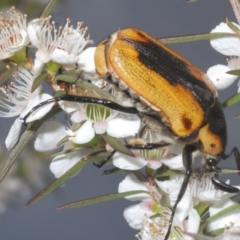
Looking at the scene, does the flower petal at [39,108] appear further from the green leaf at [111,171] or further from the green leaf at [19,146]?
the green leaf at [111,171]

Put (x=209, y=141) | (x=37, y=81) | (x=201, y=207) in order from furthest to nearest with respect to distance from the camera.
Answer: (x=209, y=141)
(x=201, y=207)
(x=37, y=81)

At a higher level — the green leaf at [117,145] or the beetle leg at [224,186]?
the green leaf at [117,145]

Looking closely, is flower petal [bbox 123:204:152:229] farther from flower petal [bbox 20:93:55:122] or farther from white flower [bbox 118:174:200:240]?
flower petal [bbox 20:93:55:122]

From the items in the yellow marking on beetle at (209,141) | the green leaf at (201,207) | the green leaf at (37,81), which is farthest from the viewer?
the yellow marking on beetle at (209,141)

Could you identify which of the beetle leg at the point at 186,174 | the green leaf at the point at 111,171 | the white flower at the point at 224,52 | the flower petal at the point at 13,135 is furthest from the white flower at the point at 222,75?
the flower petal at the point at 13,135

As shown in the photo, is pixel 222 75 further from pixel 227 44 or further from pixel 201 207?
pixel 201 207

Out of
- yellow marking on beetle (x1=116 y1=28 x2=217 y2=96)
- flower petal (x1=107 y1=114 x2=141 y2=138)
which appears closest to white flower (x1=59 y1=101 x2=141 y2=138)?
flower petal (x1=107 y1=114 x2=141 y2=138)

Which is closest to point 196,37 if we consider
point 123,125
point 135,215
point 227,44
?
point 227,44
